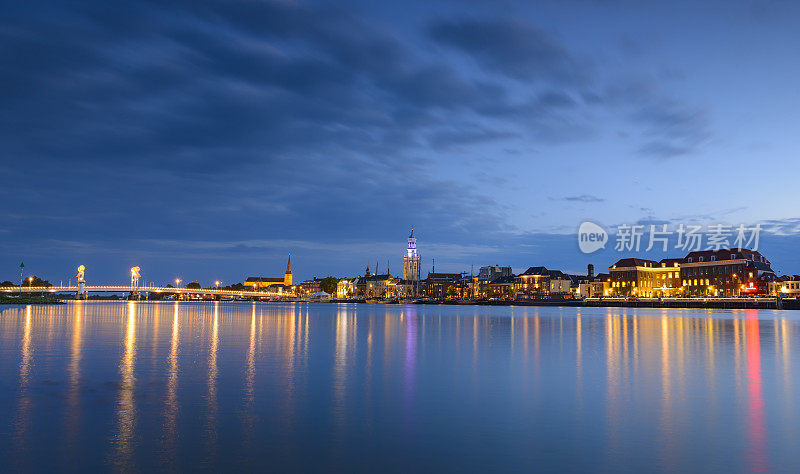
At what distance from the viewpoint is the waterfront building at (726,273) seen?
6427 inches

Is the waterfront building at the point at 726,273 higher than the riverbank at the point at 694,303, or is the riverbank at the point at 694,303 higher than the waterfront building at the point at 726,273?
the waterfront building at the point at 726,273

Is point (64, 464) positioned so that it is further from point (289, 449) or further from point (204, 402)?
point (204, 402)

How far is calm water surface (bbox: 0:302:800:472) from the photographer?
472 inches

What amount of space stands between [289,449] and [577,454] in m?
6.20

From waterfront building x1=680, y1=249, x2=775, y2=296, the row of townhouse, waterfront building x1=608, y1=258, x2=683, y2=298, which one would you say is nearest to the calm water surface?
waterfront building x1=680, y1=249, x2=775, y2=296

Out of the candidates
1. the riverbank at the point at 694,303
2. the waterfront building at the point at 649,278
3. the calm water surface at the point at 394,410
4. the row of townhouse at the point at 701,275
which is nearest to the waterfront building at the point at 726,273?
the row of townhouse at the point at 701,275

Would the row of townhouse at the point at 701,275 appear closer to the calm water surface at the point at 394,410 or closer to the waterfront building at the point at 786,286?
the waterfront building at the point at 786,286

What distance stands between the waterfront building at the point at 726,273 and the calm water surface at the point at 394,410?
152 metres

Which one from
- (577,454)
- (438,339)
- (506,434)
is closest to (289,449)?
(506,434)

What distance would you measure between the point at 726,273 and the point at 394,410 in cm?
17901

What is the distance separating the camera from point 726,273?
552 feet

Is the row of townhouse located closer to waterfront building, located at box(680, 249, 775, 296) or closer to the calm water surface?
waterfront building, located at box(680, 249, 775, 296)

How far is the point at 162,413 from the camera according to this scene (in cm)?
1566

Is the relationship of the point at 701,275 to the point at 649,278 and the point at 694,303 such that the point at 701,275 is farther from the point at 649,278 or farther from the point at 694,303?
the point at 649,278
